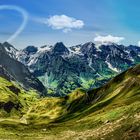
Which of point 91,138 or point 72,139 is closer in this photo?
point 91,138

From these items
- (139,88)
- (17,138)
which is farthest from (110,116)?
(139,88)

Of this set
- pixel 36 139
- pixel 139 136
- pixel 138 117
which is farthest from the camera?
pixel 36 139

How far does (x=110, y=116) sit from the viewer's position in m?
114

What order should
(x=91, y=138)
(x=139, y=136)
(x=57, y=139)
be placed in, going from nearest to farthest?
(x=139, y=136)
(x=91, y=138)
(x=57, y=139)

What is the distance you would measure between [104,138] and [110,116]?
42.6 m

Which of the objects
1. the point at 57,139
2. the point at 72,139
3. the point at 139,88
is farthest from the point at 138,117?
the point at 139,88

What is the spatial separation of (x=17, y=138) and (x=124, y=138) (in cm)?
6712

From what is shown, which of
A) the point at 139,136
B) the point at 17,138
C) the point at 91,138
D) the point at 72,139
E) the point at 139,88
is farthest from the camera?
the point at 139,88

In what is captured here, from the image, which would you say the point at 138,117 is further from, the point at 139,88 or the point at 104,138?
the point at 139,88

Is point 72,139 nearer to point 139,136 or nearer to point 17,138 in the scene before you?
point 17,138

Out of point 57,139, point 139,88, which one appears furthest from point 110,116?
point 139,88

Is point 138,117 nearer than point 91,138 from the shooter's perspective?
Yes

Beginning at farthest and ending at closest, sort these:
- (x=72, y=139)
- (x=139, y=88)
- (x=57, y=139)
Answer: (x=139, y=88) → (x=57, y=139) → (x=72, y=139)

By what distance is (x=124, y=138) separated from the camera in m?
59.4
